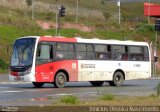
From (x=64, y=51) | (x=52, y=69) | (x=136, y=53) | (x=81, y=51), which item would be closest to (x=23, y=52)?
(x=52, y=69)

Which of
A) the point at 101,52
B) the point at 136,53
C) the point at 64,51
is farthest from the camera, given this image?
the point at 136,53

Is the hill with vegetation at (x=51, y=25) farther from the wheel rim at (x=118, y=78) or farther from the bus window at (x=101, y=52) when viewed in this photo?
the bus window at (x=101, y=52)

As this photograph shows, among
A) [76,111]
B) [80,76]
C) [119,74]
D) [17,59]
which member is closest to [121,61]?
[119,74]

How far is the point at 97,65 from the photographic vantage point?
36.0 metres

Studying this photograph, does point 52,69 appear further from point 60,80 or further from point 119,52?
point 119,52

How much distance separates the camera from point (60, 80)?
110ft

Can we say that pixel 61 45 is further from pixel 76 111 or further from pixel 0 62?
pixel 0 62

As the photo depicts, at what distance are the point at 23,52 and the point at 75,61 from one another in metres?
3.32

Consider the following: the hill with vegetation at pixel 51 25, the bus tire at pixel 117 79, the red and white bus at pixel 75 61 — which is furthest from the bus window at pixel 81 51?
the hill with vegetation at pixel 51 25

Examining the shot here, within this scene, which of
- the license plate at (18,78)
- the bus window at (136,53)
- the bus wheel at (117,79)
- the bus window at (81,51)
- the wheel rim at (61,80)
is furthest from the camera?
the bus window at (136,53)

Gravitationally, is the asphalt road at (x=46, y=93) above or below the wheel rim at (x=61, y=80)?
below

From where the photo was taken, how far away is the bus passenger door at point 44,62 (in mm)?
32781

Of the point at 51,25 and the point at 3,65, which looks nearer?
the point at 3,65

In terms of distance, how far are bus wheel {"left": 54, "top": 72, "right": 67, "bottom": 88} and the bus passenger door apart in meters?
0.53
